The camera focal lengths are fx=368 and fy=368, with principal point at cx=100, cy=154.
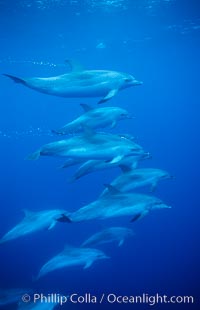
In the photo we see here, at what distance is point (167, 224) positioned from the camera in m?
19.9

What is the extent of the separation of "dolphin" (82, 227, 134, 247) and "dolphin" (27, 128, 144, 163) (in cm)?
409

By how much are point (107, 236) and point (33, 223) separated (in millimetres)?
2577

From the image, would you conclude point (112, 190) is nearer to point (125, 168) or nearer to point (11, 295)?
point (125, 168)

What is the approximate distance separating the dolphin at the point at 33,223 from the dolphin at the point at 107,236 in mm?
1548

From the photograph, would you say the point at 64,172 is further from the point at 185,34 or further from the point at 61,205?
the point at 185,34

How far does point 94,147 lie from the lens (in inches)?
342

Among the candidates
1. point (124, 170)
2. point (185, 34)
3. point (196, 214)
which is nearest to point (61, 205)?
point (196, 214)

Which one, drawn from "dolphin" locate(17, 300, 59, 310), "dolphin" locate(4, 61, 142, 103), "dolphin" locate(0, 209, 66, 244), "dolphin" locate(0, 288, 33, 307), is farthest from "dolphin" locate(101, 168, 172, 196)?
"dolphin" locate(0, 288, 33, 307)

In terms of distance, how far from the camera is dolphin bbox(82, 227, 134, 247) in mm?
12062

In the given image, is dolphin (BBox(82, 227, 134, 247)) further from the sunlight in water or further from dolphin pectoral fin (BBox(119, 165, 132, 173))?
the sunlight in water

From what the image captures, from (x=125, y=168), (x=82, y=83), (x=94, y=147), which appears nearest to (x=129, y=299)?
(x=125, y=168)

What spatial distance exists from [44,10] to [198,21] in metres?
11.4

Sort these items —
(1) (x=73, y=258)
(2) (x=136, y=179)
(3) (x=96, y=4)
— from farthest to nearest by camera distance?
(3) (x=96, y=4)
(1) (x=73, y=258)
(2) (x=136, y=179)

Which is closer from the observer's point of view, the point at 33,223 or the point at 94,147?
the point at 94,147
